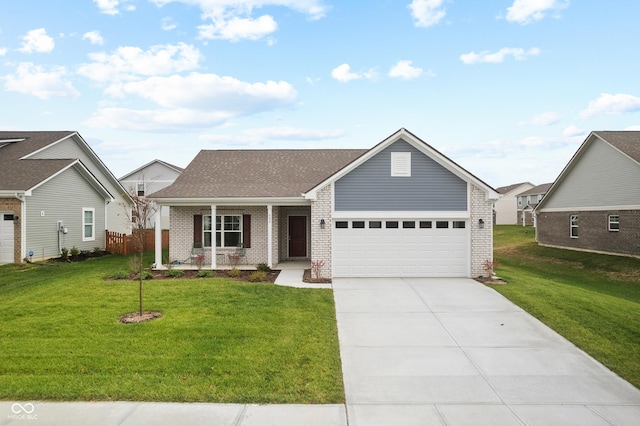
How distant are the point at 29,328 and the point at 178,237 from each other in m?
9.14

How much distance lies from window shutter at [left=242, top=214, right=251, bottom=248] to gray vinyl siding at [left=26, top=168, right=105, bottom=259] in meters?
9.63

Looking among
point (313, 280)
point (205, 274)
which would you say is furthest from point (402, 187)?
point (205, 274)

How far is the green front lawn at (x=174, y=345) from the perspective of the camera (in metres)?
5.84

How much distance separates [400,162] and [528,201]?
49470 mm

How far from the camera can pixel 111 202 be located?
2527 centimetres

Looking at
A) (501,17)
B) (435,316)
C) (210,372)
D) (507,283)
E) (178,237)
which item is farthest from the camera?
(178,237)

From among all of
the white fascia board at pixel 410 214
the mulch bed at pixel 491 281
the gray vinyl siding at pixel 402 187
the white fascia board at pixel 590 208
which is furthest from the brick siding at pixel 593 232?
the gray vinyl siding at pixel 402 187

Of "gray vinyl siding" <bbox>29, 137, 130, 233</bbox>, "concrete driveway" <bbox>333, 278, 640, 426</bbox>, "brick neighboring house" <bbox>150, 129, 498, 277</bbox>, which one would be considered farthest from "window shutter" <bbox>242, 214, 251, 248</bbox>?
"gray vinyl siding" <bbox>29, 137, 130, 233</bbox>

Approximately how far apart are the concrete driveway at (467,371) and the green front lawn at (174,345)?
0.59 m

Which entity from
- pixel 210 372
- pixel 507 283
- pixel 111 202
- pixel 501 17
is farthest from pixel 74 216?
pixel 501 17

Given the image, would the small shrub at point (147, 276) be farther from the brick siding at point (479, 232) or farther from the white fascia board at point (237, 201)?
the brick siding at point (479, 232)

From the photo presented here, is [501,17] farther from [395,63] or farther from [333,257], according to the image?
[333,257]

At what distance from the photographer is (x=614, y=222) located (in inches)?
877

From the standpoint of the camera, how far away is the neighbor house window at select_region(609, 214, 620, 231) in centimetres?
2192
